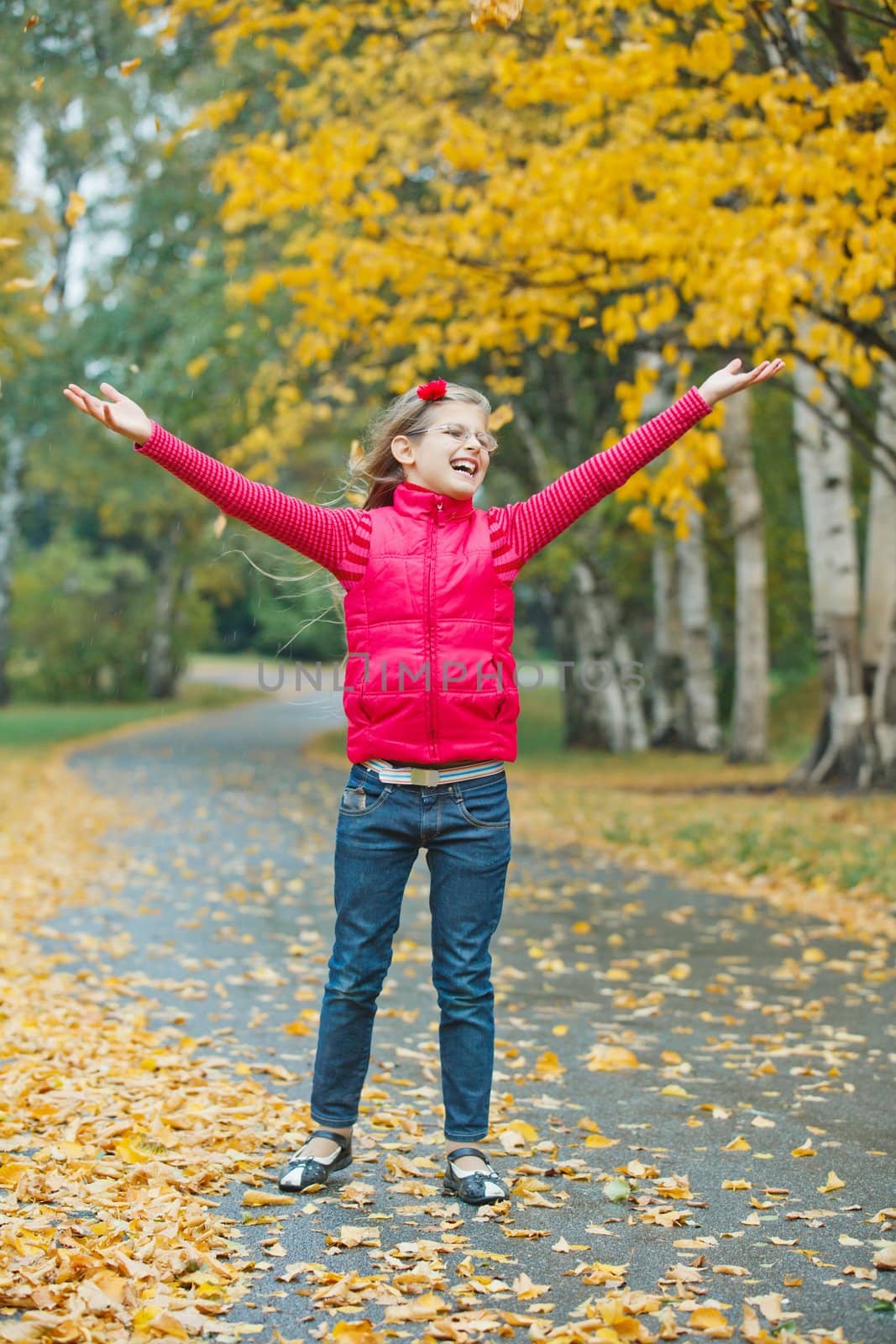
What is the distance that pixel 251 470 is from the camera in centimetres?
1627

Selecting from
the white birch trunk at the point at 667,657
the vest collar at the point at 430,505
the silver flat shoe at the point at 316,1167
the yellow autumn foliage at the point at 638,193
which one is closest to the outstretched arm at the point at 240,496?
the vest collar at the point at 430,505

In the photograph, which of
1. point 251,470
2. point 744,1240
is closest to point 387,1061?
point 744,1240

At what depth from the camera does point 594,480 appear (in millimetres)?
3996

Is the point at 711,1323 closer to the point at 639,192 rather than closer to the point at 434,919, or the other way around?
the point at 434,919

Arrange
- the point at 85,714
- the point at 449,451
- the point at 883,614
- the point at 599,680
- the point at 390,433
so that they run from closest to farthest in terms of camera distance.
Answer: the point at 449,451, the point at 390,433, the point at 883,614, the point at 599,680, the point at 85,714

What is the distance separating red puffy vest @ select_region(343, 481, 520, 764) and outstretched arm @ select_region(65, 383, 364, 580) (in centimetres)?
9

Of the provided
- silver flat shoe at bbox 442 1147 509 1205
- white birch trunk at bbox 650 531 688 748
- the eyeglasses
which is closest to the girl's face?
the eyeglasses

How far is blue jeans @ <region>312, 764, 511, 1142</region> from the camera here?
12.7 feet

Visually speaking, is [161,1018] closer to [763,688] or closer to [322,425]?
[763,688]

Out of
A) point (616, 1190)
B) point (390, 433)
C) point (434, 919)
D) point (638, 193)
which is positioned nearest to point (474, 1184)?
point (616, 1190)

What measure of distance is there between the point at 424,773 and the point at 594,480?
0.90 meters

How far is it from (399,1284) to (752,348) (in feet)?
29.4

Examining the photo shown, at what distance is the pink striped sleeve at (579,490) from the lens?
3930 millimetres

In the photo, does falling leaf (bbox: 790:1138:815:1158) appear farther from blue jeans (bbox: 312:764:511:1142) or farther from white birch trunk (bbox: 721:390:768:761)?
white birch trunk (bbox: 721:390:768:761)
